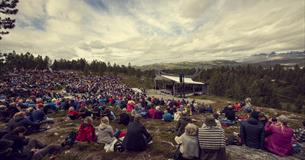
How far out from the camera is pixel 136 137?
775cm

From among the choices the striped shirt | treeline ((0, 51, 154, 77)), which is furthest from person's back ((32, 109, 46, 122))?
treeline ((0, 51, 154, 77))

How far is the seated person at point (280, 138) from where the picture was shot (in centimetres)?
793

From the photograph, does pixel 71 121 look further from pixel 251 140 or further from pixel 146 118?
pixel 251 140

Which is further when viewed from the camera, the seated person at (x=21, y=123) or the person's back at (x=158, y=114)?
the person's back at (x=158, y=114)

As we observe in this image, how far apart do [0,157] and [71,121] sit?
814cm

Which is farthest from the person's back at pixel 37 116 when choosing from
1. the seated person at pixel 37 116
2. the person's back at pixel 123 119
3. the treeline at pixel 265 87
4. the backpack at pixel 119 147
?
the treeline at pixel 265 87

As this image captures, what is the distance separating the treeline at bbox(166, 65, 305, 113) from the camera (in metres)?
85.2

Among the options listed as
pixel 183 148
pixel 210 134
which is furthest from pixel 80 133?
pixel 210 134

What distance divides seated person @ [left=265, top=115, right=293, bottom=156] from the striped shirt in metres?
3.17

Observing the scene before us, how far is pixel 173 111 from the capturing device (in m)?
18.5

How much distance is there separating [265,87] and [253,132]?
9042 cm

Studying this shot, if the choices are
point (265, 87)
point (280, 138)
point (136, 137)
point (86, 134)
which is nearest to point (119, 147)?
point (136, 137)

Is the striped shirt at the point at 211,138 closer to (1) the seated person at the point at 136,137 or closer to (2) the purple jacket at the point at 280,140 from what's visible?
(1) the seated person at the point at 136,137

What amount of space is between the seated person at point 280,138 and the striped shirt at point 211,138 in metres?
3.17
